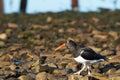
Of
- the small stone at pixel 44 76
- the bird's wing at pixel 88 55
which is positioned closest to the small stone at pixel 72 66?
the bird's wing at pixel 88 55

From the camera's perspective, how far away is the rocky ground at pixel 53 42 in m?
9.38

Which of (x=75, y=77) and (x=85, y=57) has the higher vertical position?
(x=85, y=57)

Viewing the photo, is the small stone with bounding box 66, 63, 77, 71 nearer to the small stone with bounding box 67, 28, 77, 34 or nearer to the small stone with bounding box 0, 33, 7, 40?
the small stone with bounding box 0, 33, 7, 40

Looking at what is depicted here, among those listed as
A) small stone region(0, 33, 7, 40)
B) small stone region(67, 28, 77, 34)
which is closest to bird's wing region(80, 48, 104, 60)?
small stone region(0, 33, 7, 40)

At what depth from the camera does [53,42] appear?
1650 centimetres

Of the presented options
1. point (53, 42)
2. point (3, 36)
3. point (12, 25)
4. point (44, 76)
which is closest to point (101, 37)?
point (53, 42)

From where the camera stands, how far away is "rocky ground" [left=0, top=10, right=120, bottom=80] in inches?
369

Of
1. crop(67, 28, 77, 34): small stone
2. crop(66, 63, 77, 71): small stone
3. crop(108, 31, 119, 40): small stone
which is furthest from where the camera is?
crop(67, 28, 77, 34): small stone

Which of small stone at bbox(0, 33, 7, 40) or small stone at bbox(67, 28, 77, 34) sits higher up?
small stone at bbox(0, 33, 7, 40)

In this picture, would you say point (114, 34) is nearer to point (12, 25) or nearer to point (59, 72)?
point (12, 25)

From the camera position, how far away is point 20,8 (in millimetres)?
25969

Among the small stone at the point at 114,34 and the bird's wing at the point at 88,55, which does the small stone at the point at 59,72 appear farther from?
the small stone at the point at 114,34

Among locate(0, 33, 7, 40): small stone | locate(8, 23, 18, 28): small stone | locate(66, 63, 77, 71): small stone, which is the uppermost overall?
locate(66, 63, 77, 71): small stone

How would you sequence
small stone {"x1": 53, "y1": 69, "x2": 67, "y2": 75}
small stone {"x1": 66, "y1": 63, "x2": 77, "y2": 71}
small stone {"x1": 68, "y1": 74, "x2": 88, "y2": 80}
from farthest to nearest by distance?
small stone {"x1": 66, "y1": 63, "x2": 77, "y2": 71}, small stone {"x1": 53, "y1": 69, "x2": 67, "y2": 75}, small stone {"x1": 68, "y1": 74, "x2": 88, "y2": 80}
